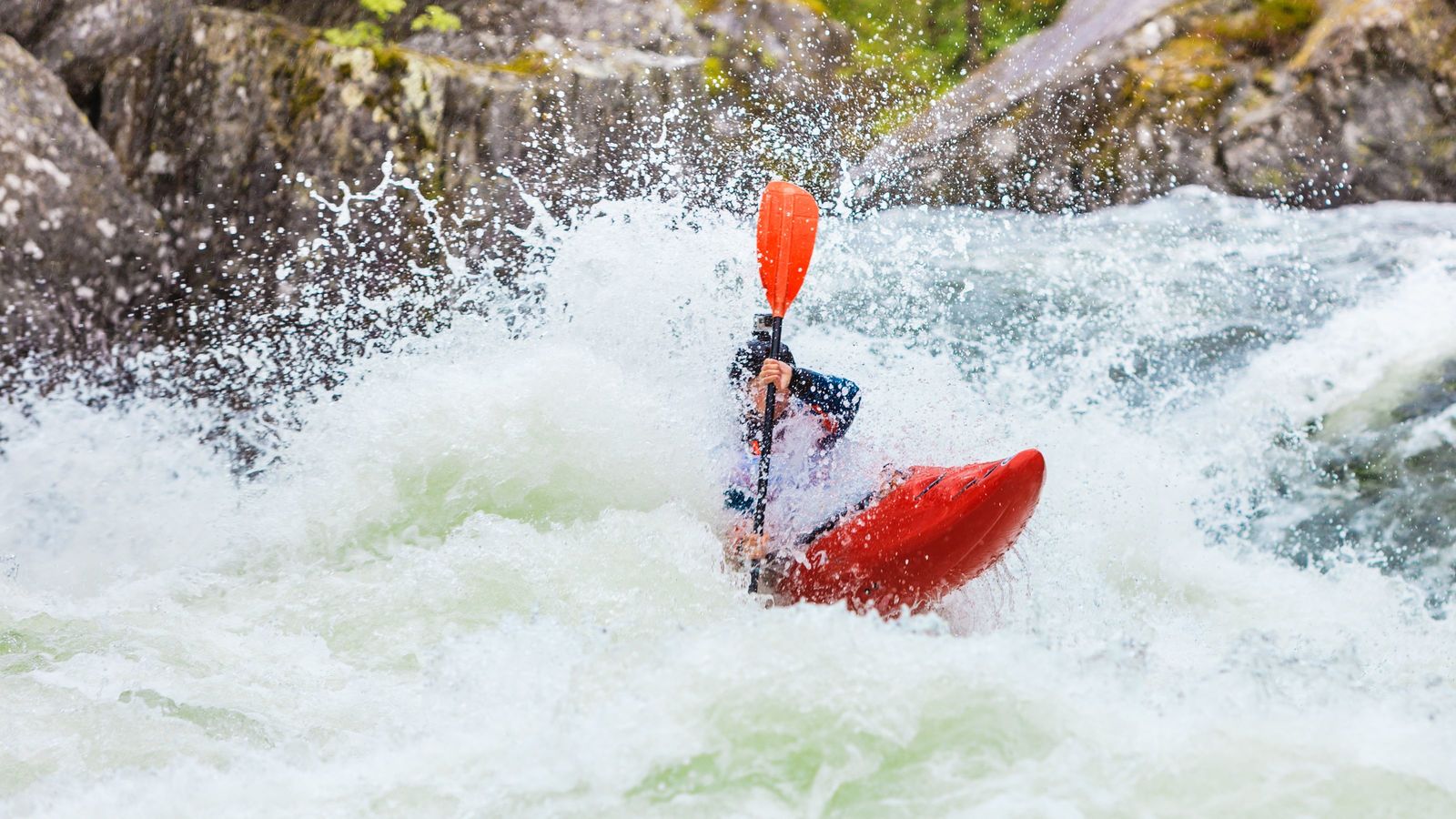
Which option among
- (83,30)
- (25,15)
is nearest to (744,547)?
(83,30)

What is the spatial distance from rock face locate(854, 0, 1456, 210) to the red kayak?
301 centimetres

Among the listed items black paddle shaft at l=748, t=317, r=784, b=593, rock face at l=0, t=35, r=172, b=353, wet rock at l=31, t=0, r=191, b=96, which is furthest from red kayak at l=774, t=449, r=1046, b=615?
wet rock at l=31, t=0, r=191, b=96

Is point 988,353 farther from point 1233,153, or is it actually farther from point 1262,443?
point 1233,153

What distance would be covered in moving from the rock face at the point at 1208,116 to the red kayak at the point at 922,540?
119 inches

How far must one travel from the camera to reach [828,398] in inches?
144

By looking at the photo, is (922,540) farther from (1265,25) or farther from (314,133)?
(1265,25)

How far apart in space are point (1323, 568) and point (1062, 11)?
3.78 metres

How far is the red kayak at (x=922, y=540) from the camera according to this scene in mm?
3225

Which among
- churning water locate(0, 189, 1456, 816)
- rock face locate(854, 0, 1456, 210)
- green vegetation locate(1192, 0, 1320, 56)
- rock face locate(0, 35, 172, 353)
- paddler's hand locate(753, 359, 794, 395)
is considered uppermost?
green vegetation locate(1192, 0, 1320, 56)

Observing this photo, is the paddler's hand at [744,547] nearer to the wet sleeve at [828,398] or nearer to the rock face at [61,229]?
the wet sleeve at [828,398]

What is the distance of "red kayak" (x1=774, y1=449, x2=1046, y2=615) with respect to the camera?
10.6ft

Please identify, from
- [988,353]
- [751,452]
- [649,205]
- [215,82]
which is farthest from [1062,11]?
[215,82]

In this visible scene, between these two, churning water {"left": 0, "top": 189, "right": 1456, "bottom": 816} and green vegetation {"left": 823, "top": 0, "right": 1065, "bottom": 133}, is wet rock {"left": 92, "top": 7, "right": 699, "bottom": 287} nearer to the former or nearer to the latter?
churning water {"left": 0, "top": 189, "right": 1456, "bottom": 816}

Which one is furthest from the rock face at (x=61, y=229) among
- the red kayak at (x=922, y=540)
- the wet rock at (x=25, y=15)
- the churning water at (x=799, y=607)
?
the red kayak at (x=922, y=540)
